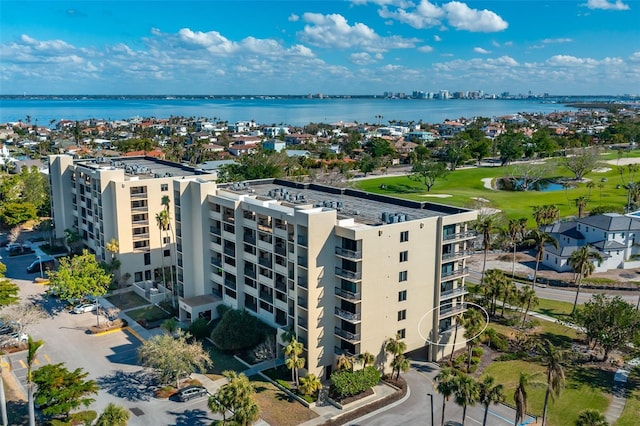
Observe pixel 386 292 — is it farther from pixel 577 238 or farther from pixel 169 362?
pixel 577 238

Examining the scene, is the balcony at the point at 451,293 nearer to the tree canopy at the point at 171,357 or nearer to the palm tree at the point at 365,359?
the palm tree at the point at 365,359

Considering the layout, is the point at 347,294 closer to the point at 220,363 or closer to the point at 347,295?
the point at 347,295

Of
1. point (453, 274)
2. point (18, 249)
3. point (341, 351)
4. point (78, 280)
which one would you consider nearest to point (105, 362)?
point (78, 280)

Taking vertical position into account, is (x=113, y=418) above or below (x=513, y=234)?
below

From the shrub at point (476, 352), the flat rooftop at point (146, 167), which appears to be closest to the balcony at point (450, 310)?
the shrub at point (476, 352)

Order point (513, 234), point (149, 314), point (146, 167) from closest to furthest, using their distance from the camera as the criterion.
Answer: point (149, 314) → point (513, 234) → point (146, 167)

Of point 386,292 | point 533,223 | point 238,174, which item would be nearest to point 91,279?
point 386,292
